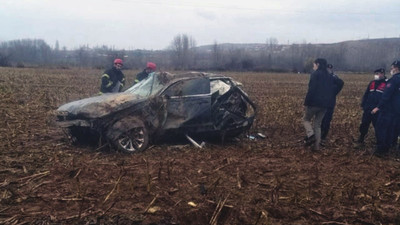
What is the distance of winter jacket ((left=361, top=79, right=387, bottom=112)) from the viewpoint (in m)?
8.37

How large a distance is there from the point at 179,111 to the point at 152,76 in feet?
3.81

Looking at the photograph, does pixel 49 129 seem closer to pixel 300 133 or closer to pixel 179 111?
pixel 179 111

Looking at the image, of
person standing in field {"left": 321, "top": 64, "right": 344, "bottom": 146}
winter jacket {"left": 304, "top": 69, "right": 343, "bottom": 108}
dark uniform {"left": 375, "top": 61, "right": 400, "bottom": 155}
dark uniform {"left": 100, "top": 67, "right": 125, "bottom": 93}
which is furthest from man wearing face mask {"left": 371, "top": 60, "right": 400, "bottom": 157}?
dark uniform {"left": 100, "top": 67, "right": 125, "bottom": 93}

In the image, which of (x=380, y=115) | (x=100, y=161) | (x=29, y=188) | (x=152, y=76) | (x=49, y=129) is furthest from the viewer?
(x=49, y=129)

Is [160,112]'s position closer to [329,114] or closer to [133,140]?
[133,140]

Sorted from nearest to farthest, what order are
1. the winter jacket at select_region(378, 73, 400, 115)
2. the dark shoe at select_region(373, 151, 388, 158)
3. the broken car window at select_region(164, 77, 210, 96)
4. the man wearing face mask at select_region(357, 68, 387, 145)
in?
the winter jacket at select_region(378, 73, 400, 115)
the dark shoe at select_region(373, 151, 388, 158)
the broken car window at select_region(164, 77, 210, 96)
the man wearing face mask at select_region(357, 68, 387, 145)

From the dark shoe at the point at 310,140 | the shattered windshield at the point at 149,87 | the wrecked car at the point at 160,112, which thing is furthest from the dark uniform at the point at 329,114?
the shattered windshield at the point at 149,87

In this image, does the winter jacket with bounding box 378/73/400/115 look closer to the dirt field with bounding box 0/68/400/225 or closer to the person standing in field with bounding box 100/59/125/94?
the dirt field with bounding box 0/68/400/225

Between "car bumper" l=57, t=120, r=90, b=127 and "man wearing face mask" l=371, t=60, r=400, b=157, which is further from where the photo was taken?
"man wearing face mask" l=371, t=60, r=400, b=157

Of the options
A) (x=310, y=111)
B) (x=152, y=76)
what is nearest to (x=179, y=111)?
(x=152, y=76)

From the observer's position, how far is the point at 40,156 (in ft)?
22.8

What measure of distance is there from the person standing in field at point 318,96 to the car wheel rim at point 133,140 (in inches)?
134

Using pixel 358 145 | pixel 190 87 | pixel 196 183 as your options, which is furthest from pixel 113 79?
pixel 358 145

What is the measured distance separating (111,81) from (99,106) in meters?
2.74
